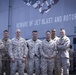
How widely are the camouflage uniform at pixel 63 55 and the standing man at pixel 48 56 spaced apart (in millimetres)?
188

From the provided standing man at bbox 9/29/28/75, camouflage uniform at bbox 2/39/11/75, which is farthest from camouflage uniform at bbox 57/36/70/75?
camouflage uniform at bbox 2/39/11/75

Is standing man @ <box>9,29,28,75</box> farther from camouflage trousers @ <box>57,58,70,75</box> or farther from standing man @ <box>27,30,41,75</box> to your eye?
camouflage trousers @ <box>57,58,70,75</box>

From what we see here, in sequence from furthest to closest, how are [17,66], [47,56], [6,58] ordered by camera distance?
[6,58]
[17,66]
[47,56]

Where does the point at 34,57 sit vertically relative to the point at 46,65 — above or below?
above

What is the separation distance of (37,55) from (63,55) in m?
0.68

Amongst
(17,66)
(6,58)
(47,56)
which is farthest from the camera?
(6,58)

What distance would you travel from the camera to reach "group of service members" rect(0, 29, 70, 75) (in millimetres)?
7520

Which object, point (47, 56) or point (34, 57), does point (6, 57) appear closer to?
point (34, 57)

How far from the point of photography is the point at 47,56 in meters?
7.50

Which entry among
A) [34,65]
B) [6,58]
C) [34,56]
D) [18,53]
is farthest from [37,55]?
[6,58]

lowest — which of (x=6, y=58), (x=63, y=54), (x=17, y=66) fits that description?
(x=17, y=66)

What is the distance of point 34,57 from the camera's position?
761 cm

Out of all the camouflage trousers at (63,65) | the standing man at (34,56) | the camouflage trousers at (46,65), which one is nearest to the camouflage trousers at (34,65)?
the standing man at (34,56)

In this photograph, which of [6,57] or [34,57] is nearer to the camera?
[34,57]
